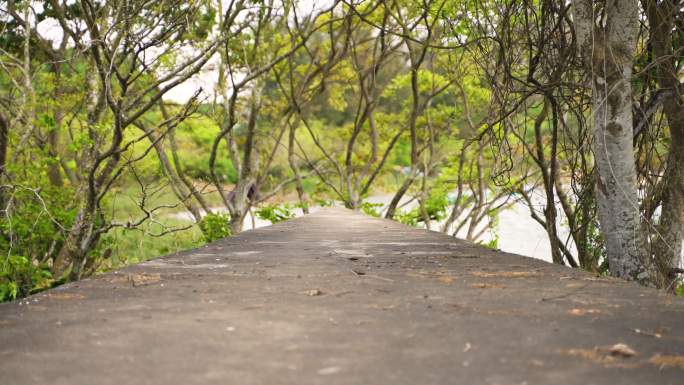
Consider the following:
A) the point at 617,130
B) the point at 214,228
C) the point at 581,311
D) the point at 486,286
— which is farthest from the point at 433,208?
the point at 581,311

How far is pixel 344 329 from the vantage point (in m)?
1.73

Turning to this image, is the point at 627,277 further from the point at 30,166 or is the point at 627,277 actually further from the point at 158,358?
the point at 30,166

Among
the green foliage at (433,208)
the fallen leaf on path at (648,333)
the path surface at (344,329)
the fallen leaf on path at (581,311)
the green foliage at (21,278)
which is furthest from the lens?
the green foliage at (433,208)

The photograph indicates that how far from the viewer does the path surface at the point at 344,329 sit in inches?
53.3

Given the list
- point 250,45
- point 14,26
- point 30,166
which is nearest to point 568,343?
point 30,166

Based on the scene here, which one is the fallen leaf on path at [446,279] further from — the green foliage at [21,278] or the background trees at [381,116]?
the green foliage at [21,278]

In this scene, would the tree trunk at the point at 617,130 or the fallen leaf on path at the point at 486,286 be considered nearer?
the fallen leaf on path at the point at 486,286

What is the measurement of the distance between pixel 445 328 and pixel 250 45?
12.7m

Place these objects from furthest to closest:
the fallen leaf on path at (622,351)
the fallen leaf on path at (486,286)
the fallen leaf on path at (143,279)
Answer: the fallen leaf on path at (143,279), the fallen leaf on path at (486,286), the fallen leaf on path at (622,351)

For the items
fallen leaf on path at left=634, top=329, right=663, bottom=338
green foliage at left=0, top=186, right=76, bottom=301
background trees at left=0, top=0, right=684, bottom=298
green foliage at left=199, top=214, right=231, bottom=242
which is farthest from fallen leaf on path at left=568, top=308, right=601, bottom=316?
green foliage at left=199, top=214, right=231, bottom=242

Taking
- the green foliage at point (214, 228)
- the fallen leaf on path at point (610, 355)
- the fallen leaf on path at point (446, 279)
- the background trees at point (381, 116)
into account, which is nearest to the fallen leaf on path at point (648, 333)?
the fallen leaf on path at point (610, 355)

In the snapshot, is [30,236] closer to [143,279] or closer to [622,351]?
[143,279]

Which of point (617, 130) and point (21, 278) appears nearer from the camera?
point (617, 130)

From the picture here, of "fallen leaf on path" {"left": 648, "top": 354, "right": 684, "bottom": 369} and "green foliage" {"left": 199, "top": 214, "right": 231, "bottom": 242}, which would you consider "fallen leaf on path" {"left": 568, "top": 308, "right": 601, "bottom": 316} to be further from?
"green foliage" {"left": 199, "top": 214, "right": 231, "bottom": 242}
